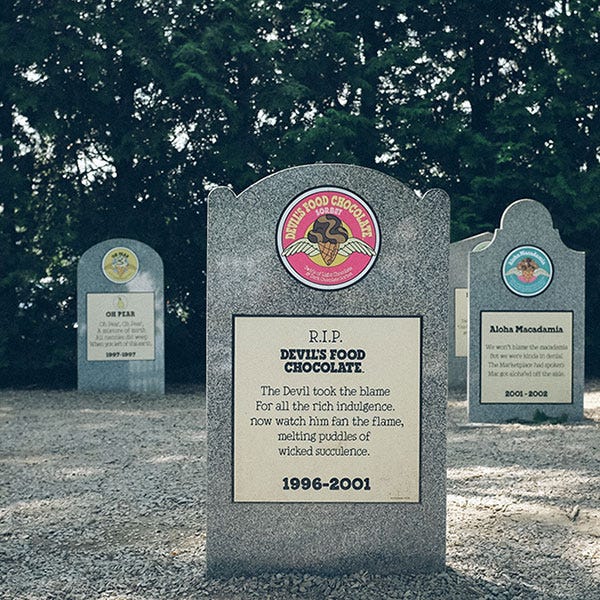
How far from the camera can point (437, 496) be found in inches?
180

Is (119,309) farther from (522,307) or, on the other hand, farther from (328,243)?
(328,243)

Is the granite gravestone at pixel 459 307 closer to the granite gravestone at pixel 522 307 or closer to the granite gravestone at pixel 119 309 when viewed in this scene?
the granite gravestone at pixel 522 307

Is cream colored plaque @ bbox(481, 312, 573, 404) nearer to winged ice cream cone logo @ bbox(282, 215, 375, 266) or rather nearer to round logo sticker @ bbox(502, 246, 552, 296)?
round logo sticker @ bbox(502, 246, 552, 296)

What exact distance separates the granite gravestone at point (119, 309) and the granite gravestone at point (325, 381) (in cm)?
819

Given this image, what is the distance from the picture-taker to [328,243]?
461 cm

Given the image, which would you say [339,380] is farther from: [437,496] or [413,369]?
[437,496]

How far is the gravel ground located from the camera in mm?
4445

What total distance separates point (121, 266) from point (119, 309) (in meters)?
0.60

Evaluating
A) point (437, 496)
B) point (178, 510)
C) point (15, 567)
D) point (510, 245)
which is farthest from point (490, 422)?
point (15, 567)

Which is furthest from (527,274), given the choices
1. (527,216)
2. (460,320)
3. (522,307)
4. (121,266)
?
(121,266)

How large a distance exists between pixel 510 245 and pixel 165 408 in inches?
188

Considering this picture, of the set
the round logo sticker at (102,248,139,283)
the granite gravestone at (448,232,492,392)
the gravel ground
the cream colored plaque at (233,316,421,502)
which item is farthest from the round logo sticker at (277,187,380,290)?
the granite gravestone at (448,232,492,392)

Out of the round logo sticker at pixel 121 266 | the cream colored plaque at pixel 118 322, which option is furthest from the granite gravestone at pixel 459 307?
the round logo sticker at pixel 121 266

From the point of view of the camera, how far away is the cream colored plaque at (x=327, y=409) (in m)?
4.56
